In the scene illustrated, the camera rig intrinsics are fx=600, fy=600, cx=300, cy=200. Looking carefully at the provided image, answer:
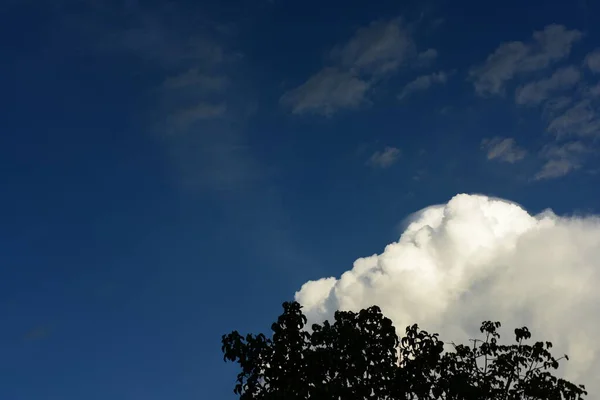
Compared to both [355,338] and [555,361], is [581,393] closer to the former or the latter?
[555,361]

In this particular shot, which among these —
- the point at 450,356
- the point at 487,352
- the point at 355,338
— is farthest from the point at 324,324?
the point at 487,352

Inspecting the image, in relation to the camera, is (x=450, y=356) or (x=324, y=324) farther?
(x=450, y=356)

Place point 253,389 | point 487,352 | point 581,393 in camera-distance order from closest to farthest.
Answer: point 253,389 < point 581,393 < point 487,352

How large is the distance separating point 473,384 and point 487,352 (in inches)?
77.8

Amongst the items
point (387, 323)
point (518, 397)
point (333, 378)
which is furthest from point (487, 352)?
point (333, 378)

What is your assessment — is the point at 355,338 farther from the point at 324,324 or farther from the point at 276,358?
the point at 276,358

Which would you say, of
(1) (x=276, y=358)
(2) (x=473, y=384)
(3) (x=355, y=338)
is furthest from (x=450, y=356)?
(1) (x=276, y=358)

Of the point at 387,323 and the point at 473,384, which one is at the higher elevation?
the point at 387,323

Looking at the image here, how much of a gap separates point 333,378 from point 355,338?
4.76 ft

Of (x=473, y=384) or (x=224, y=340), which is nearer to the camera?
(x=224, y=340)

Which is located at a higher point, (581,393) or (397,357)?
(397,357)

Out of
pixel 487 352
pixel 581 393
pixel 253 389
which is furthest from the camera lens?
pixel 487 352

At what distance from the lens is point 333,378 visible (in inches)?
755

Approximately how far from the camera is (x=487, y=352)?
22391 millimetres
